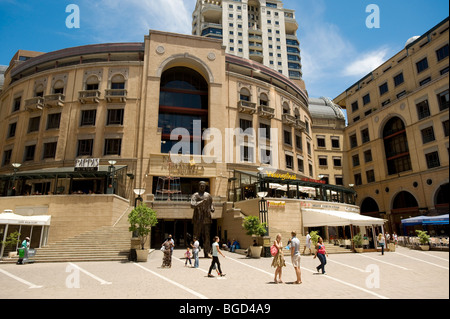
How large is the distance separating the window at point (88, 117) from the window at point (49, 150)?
4231mm

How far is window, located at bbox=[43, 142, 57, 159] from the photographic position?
3362cm

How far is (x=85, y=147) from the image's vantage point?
3328 cm

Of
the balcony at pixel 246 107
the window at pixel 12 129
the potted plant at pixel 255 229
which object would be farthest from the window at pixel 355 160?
the window at pixel 12 129

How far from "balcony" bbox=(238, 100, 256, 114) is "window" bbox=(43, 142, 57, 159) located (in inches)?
918

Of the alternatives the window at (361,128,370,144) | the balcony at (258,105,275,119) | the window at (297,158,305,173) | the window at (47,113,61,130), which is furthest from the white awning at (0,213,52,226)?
the window at (361,128,370,144)

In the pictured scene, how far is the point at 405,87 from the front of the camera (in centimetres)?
4197

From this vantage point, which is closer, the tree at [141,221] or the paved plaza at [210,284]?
the paved plaza at [210,284]

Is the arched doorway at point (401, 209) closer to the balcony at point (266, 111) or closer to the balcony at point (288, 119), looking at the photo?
the balcony at point (288, 119)

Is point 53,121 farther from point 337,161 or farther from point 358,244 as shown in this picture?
point 337,161

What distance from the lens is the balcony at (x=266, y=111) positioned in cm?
3816

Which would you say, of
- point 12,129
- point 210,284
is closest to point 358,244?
point 210,284

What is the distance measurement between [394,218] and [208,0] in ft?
271

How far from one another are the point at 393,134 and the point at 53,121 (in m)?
45.1
